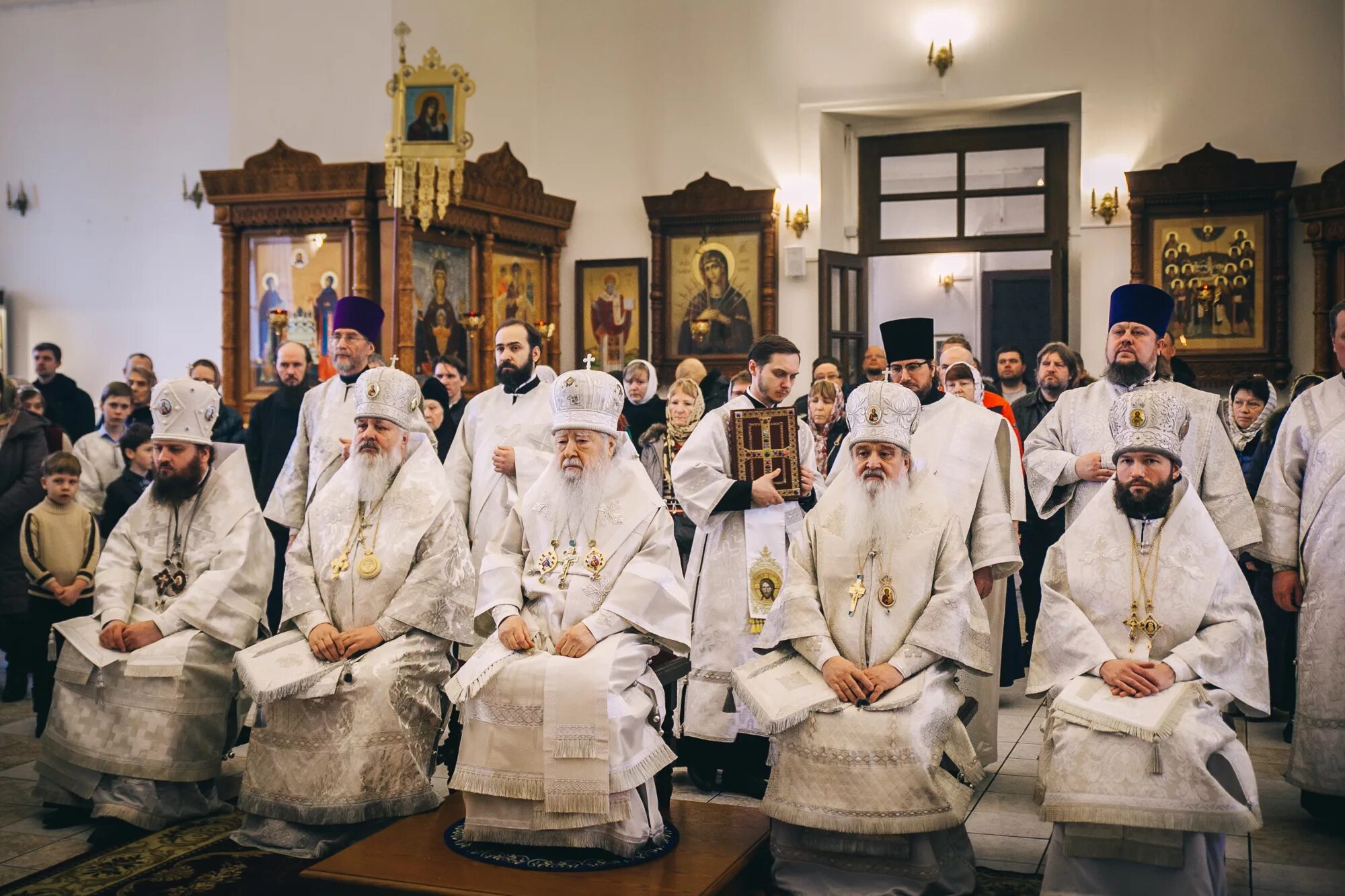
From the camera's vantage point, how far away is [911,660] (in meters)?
4.42

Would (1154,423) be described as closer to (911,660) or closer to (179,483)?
(911,660)

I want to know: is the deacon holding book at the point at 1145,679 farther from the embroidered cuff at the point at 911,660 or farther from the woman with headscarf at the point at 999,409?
the woman with headscarf at the point at 999,409

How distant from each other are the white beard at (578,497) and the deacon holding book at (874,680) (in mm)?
758

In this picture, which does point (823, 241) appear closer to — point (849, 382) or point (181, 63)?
point (849, 382)

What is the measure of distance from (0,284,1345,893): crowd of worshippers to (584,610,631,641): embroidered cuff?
0.02 m

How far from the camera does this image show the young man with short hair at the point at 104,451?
7.78m

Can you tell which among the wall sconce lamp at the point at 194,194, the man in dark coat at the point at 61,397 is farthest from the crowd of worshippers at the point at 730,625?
the wall sconce lamp at the point at 194,194

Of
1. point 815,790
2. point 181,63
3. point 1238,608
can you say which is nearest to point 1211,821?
point 1238,608

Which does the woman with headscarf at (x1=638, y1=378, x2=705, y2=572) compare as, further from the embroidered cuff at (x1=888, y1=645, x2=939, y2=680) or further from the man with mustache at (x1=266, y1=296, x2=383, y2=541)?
the embroidered cuff at (x1=888, y1=645, x2=939, y2=680)

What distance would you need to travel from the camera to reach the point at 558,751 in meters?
4.30

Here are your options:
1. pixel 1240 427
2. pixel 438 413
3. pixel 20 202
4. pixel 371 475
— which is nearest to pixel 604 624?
pixel 371 475

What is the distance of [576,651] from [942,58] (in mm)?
9694

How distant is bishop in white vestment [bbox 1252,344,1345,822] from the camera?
4.96 meters

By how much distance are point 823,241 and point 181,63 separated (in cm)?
701
